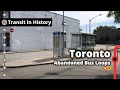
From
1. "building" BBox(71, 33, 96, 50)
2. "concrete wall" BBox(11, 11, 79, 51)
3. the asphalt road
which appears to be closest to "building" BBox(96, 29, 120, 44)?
"concrete wall" BBox(11, 11, 79, 51)

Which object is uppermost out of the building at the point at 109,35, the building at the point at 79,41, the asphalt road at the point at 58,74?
the building at the point at 109,35

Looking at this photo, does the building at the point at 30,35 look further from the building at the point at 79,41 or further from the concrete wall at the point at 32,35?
the building at the point at 79,41

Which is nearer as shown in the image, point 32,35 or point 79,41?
point 79,41

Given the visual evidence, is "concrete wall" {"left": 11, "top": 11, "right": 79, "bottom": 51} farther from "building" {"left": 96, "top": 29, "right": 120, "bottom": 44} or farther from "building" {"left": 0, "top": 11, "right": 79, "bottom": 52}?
"building" {"left": 96, "top": 29, "right": 120, "bottom": 44}

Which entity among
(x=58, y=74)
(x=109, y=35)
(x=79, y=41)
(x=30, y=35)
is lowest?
(x=58, y=74)

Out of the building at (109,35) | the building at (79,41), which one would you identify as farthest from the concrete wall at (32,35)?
the building at (109,35)

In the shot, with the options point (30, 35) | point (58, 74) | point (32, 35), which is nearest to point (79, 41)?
point (58, 74)

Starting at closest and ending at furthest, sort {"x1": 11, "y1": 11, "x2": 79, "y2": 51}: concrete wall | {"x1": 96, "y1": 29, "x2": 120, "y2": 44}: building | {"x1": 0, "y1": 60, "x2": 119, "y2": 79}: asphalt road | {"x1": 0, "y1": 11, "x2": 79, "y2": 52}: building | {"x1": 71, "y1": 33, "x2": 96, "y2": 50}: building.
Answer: {"x1": 0, "y1": 60, "x2": 119, "y2": 79}: asphalt road
{"x1": 71, "y1": 33, "x2": 96, "y2": 50}: building
{"x1": 0, "y1": 11, "x2": 79, "y2": 52}: building
{"x1": 11, "y1": 11, "x2": 79, "y2": 51}: concrete wall
{"x1": 96, "y1": 29, "x2": 120, "y2": 44}: building

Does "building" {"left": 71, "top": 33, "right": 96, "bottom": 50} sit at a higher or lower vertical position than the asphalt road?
higher

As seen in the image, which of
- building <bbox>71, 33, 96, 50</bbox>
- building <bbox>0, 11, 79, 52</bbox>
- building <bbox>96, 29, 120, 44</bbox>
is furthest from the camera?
building <bbox>96, 29, 120, 44</bbox>

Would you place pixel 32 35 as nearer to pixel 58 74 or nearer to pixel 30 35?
pixel 30 35

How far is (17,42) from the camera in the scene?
36781 mm
